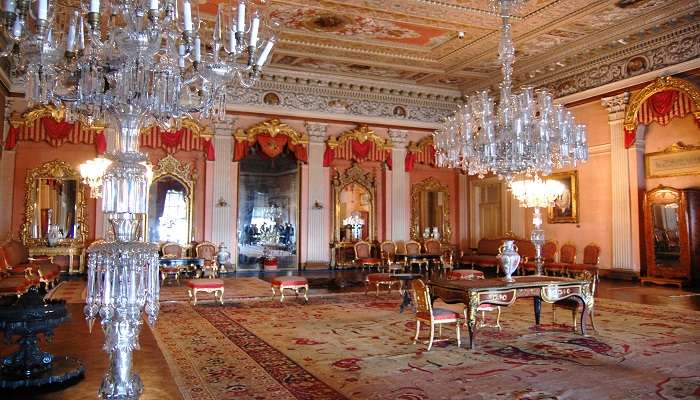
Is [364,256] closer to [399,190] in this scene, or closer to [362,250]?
[362,250]

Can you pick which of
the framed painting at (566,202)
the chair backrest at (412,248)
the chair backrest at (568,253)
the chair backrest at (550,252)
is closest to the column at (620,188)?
the chair backrest at (568,253)

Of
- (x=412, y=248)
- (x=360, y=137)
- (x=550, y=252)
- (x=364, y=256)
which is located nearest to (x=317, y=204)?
(x=364, y=256)

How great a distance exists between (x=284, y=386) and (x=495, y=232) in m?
Result: 11.2

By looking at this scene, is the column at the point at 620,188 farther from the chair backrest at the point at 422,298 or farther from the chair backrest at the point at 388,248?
the chair backrest at the point at 422,298

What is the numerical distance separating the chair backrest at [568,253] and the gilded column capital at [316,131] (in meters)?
6.22

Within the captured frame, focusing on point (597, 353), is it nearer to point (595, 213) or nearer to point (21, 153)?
point (595, 213)

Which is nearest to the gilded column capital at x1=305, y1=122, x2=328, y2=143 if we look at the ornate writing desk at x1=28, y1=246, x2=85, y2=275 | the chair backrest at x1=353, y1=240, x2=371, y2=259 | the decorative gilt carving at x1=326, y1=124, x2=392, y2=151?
the decorative gilt carving at x1=326, y1=124, x2=392, y2=151

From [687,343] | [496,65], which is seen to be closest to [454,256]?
[496,65]

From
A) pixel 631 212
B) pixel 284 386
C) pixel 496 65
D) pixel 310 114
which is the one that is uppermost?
pixel 496 65

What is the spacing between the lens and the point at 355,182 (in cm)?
1338

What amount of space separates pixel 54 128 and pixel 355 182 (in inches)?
273

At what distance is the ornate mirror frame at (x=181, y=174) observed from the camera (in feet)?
38.1

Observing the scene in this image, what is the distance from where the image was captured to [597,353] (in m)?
4.55

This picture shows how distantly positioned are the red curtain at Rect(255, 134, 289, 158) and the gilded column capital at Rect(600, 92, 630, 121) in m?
7.17
